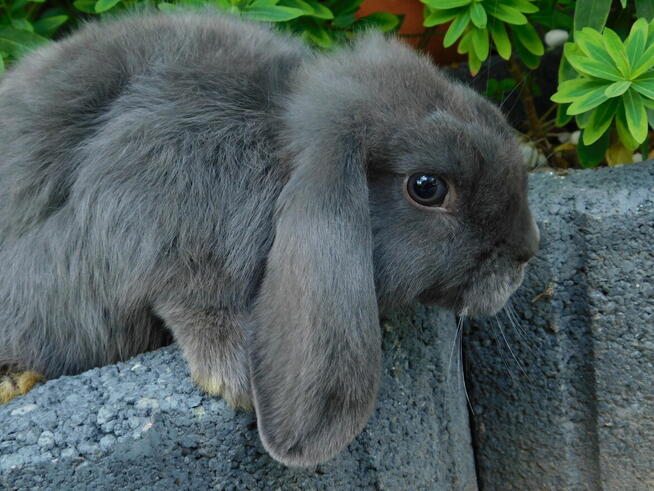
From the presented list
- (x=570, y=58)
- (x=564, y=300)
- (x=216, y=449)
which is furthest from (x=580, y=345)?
(x=216, y=449)

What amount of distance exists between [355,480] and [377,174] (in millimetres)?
731

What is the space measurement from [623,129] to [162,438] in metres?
1.51

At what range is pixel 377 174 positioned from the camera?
70.7 inches

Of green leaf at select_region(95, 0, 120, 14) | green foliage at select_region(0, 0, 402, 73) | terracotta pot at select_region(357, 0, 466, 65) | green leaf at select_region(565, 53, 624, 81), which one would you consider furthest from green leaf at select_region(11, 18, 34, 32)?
green leaf at select_region(565, 53, 624, 81)

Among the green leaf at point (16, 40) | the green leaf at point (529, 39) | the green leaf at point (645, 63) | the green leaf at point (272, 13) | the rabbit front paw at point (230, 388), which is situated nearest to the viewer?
the rabbit front paw at point (230, 388)

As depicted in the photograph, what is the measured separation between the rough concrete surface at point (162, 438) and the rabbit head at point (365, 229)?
15 centimetres

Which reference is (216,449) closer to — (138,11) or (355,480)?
(355,480)

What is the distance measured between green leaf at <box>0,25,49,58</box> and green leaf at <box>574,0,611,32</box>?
1.60 meters

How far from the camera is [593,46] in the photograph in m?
2.21

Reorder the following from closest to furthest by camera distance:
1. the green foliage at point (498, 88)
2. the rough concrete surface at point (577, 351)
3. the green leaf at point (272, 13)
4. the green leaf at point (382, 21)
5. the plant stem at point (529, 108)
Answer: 1. the rough concrete surface at point (577, 351)
2. the green leaf at point (272, 13)
3. the green leaf at point (382, 21)
4. the green foliage at point (498, 88)
5. the plant stem at point (529, 108)

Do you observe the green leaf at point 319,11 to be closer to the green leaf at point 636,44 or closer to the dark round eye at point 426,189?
the green leaf at point 636,44

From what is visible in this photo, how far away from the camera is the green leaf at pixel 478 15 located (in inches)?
95.6

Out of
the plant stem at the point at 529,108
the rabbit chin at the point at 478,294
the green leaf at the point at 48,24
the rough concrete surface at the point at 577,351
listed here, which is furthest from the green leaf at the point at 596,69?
the green leaf at the point at 48,24

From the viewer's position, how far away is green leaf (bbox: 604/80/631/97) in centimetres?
213
